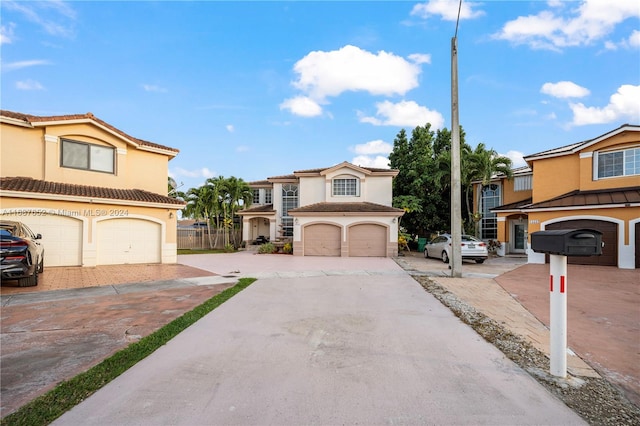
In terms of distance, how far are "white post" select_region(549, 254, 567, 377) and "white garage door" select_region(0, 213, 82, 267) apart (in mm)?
16321

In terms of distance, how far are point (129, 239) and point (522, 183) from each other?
974 inches

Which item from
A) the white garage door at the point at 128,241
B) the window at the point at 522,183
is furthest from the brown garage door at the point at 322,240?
the window at the point at 522,183

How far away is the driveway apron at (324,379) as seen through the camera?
9.18ft

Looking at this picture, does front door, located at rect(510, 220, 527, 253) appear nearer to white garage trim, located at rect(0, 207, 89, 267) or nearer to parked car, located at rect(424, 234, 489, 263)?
parked car, located at rect(424, 234, 489, 263)

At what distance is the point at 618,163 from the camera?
14594mm

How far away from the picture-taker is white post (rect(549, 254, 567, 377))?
351 centimetres

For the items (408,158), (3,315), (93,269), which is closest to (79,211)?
(93,269)

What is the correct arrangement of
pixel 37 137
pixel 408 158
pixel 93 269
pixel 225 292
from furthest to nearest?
pixel 408 158, pixel 37 137, pixel 93 269, pixel 225 292

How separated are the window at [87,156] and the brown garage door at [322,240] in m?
11.6

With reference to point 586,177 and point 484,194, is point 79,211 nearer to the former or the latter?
point 586,177

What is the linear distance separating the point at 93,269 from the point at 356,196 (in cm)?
1639

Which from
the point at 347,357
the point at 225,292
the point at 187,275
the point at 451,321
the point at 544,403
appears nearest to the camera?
the point at 544,403

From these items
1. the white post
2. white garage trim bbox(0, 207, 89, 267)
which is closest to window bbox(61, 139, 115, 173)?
white garage trim bbox(0, 207, 89, 267)

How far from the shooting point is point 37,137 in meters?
13.7
